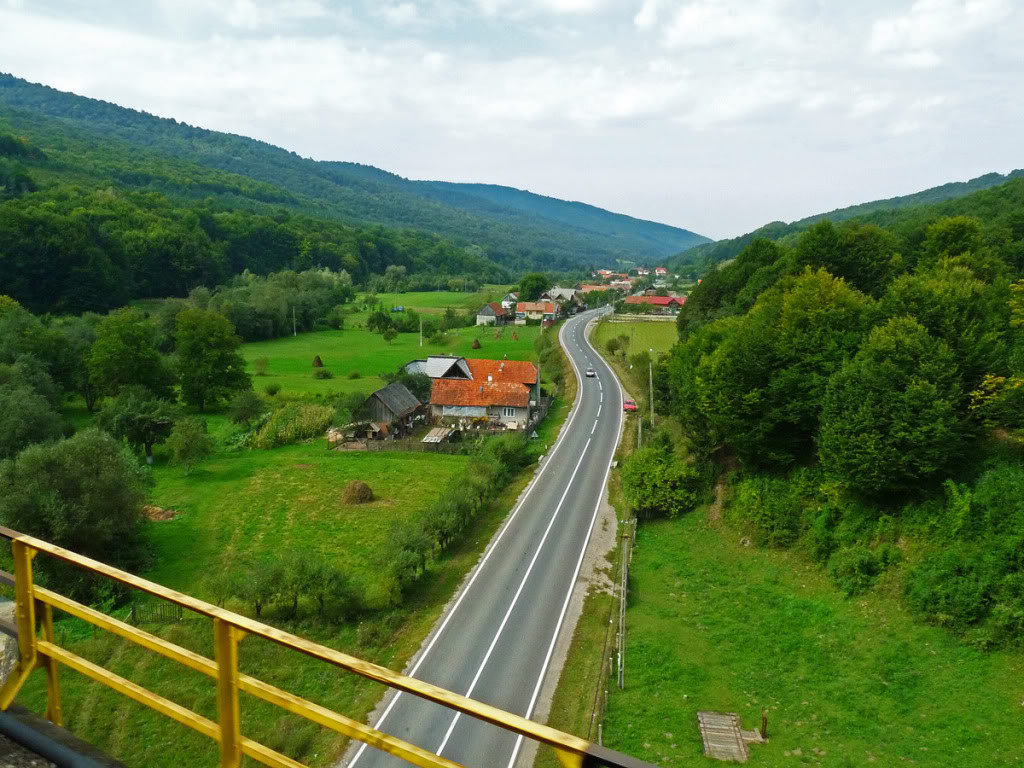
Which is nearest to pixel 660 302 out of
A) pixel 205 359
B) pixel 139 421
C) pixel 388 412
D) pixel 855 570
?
pixel 388 412

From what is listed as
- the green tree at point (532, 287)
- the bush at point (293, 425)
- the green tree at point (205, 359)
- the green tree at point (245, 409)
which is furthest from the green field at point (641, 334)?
the green tree at point (205, 359)

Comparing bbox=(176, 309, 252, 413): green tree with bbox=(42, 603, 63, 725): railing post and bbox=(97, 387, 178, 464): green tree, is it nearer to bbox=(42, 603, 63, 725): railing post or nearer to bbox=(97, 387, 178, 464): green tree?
bbox=(97, 387, 178, 464): green tree

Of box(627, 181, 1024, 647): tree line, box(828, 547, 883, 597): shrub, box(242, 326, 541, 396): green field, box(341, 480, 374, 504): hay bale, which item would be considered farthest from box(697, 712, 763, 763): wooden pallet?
box(242, 326, 541, 396): green field

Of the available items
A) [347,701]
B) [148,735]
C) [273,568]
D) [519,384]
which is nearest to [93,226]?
[519,384]

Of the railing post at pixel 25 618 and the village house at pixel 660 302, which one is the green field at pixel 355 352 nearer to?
the village house at pixel 660 302

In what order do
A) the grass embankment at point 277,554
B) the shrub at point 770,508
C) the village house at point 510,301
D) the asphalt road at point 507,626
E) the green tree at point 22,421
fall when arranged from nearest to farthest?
the grass embankment at point 277,554, the asphalt road at point 507,626, the shrub at point 770,508, the green tree at point 22,421, the village house at point 510,301

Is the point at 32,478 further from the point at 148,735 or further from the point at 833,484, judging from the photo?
the point at 833,484
